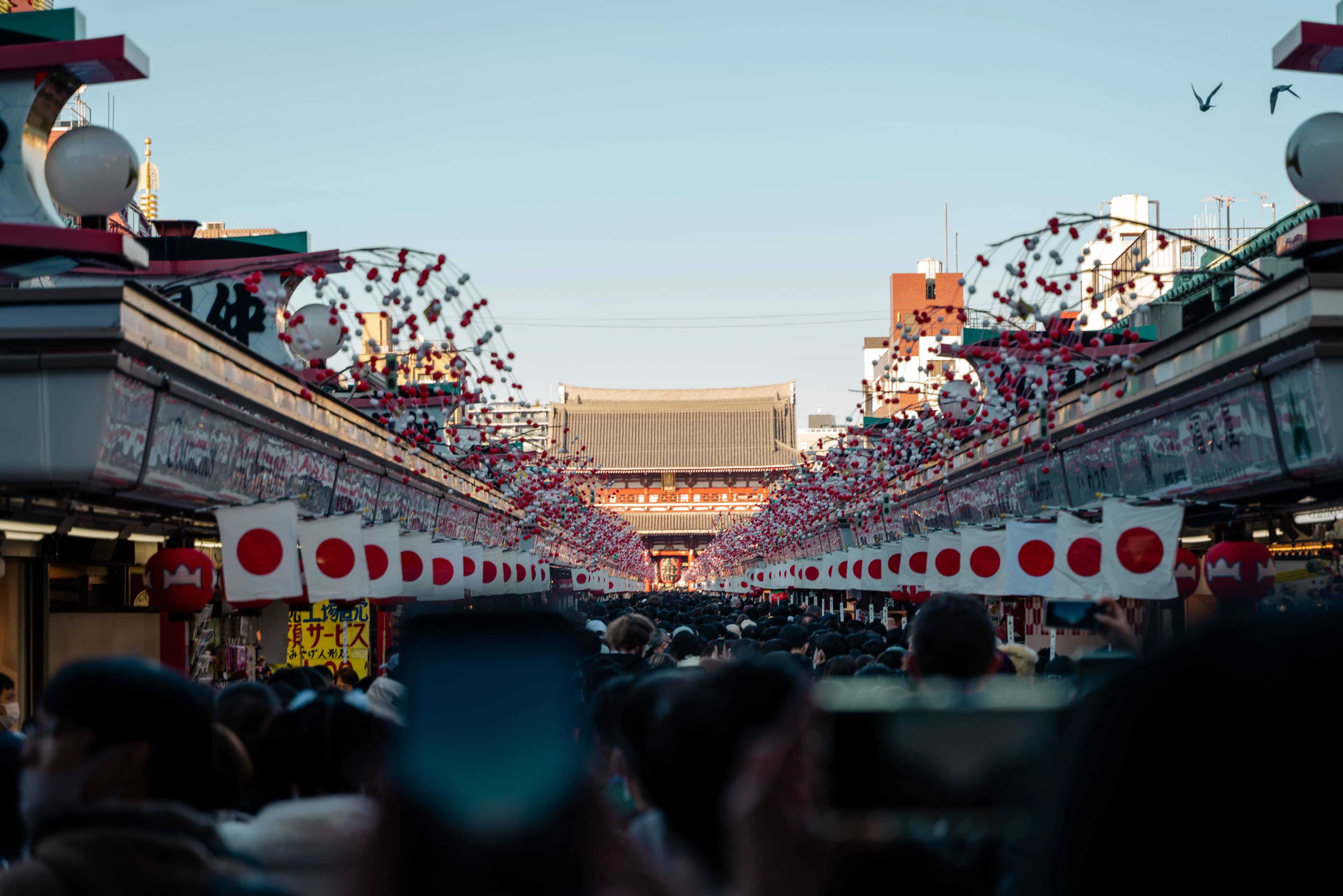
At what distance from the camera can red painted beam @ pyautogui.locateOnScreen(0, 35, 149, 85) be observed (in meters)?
9.57

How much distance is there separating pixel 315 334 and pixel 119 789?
13722 millimetres

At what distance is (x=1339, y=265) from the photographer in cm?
980

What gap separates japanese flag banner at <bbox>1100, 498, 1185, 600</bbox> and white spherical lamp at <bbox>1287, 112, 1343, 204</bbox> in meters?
2.93

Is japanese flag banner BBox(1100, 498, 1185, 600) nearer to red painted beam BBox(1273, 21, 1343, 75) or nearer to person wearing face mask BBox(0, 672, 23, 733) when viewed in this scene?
red painted beam BBox(1273, 21, 1343, 75)

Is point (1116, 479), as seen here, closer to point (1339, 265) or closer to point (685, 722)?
point (1339, 265)

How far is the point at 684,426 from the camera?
10894cm

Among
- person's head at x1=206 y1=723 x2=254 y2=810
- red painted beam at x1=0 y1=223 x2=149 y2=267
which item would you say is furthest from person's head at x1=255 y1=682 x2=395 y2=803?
red painted beam at x1=0 y1=223 x2=149 y2=267

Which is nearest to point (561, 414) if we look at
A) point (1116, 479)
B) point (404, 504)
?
point (404, 504)

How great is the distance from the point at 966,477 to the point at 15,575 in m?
15.3

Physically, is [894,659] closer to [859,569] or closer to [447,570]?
[447,570]

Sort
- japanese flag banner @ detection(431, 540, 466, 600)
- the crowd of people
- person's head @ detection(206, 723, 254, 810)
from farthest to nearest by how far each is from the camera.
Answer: japanese flag banner @ detection(431, 540, 466, 600)
person's head @ detection(206, 723, 254, 810)
the crowd of people

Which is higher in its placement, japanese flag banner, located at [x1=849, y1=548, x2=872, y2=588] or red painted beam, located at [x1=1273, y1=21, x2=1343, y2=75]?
→ red painted beam, located at [x1=1273, y1=21, x2=1343, y2=75]

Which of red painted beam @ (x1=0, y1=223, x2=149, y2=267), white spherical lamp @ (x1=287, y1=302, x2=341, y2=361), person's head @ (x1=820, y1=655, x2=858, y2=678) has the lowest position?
person's head @ (x1=820, y1=655, x2=858, y2=678)

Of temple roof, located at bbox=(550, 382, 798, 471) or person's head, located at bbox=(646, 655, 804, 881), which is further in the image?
temple roof, located at bbox=(550, 382, 798, 471)
